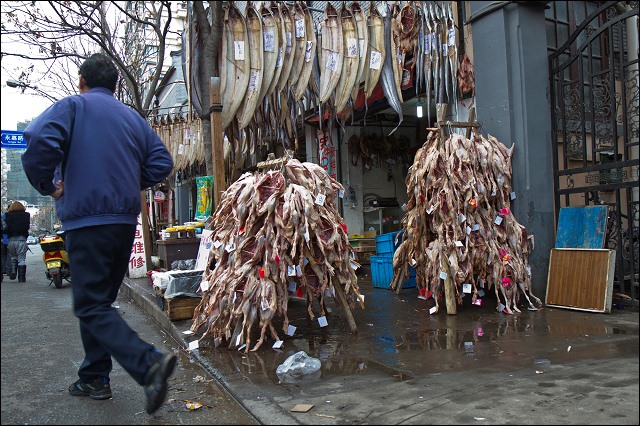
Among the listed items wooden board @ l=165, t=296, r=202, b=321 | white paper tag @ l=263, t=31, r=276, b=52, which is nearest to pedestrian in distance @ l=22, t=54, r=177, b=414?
wooden board @ l=165, t=296, r=202, b=321

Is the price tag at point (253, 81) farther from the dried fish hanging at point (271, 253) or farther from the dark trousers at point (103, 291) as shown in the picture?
the dark trousers at point (103, 291)

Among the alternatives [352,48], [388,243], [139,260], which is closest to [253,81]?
[352,48]

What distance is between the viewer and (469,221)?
650 centimetres

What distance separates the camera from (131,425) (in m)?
3.45

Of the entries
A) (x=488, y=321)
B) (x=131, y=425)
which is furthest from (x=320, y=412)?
(x=488, y=321)

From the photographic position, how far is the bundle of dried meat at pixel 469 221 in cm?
648

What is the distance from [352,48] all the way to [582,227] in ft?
12.0

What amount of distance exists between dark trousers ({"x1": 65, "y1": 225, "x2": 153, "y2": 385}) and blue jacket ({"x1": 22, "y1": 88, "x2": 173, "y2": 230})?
0.08 metres

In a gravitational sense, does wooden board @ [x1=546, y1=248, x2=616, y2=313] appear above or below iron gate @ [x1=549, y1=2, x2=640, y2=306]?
below

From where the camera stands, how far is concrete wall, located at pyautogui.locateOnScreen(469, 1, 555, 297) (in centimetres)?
711

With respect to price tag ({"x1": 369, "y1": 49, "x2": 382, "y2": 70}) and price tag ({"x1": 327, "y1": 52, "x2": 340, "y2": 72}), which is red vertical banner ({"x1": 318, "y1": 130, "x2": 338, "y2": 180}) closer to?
price tag ({"x1": 369, "y1": 49, "x2": 382, "y2": 70})

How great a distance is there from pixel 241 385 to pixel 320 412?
2.73ft

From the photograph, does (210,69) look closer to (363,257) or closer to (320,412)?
(320,412)

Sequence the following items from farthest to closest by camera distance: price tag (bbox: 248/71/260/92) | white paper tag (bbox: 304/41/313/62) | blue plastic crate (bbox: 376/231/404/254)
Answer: blue plastic crate (bbox: 376/231/404/254) < white paper tag (bbox: 304/41/313/62) < price tag (bbox: 248/71/260/92)
